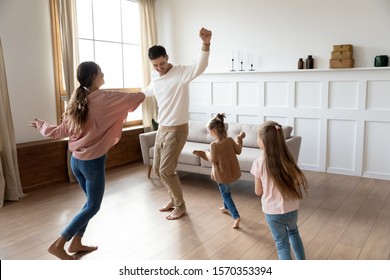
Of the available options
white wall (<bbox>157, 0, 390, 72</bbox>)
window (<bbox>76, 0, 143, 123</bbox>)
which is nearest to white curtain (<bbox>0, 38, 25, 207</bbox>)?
window (<bbox>76, 0, 143, 123</bbox>)

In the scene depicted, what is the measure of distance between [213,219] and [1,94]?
8.84ft

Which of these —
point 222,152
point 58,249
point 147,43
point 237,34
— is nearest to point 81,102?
point 58,249

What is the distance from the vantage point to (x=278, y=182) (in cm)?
203

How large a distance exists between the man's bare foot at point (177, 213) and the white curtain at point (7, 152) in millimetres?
1865

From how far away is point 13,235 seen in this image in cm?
306

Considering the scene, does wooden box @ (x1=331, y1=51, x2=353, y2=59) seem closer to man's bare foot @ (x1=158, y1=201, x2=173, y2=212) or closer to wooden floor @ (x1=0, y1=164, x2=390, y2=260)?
wooden floor @ (x1=0, y1=164, x2=390, y2=260)

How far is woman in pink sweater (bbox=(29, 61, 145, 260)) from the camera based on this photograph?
2.33 metres

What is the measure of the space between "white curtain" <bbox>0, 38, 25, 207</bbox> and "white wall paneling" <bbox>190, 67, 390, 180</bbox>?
3.22 meters

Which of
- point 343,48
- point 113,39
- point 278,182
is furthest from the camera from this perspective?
point 113,39

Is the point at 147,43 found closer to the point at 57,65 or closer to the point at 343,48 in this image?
the point at 57,65

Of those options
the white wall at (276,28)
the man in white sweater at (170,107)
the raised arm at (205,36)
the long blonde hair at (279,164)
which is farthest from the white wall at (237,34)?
the long blonde hair at (279,164)

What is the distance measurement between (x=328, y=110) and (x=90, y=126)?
3.68 meters

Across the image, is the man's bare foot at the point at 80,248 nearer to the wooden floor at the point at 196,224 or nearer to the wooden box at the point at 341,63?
the wooden floor at the point at 196,224

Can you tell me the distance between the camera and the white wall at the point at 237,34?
14.5ft
